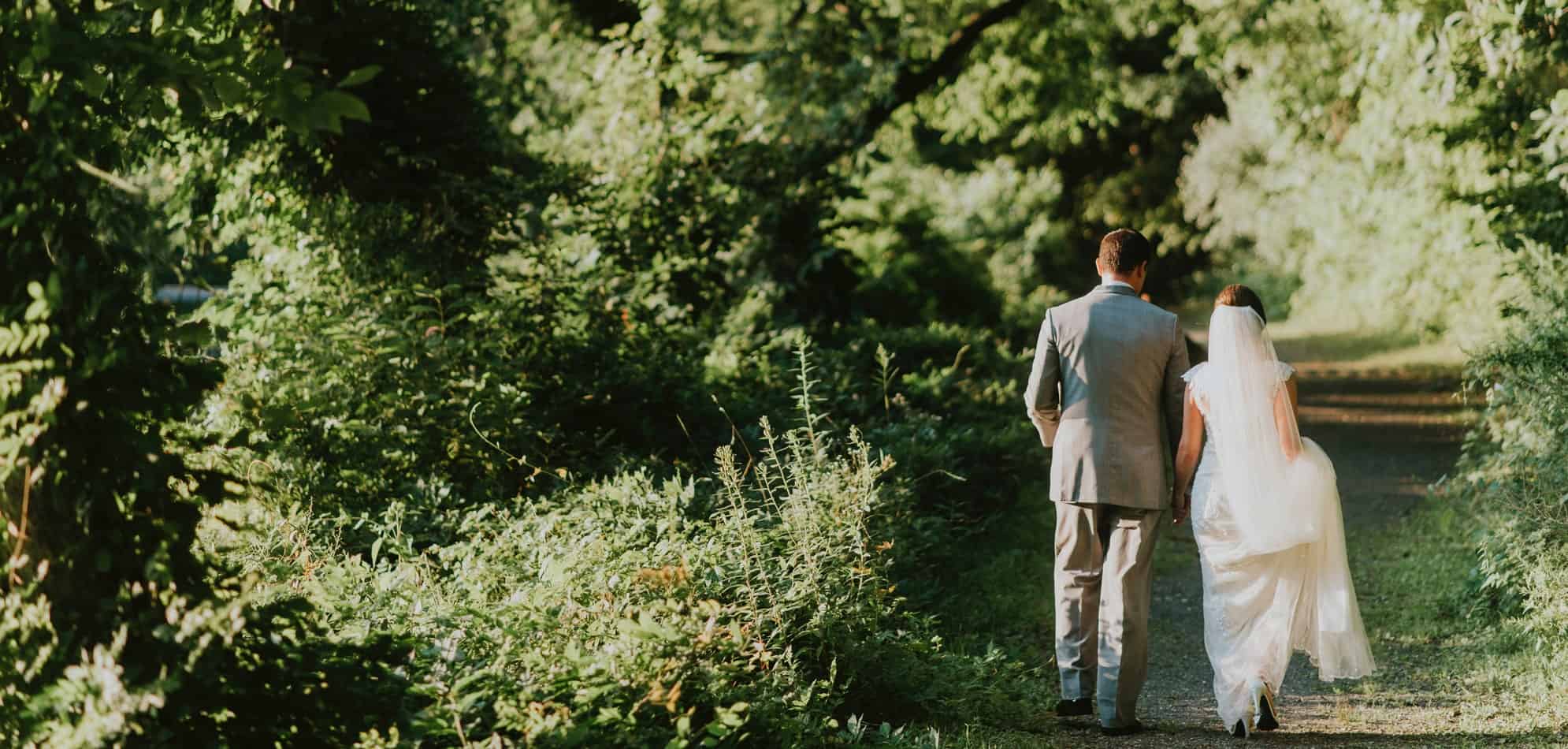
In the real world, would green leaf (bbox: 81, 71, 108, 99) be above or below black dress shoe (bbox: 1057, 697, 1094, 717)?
above

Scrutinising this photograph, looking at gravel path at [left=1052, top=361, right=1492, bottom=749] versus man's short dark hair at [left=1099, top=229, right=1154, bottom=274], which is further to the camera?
man's short dark hair at [left=1099, top=229, right=1154, bottom=274]

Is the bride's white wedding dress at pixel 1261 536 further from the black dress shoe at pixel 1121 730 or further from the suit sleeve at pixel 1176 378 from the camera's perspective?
the black dress shoe at pixel 1121 730

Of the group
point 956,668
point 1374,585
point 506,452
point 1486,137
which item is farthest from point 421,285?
point 1486,137

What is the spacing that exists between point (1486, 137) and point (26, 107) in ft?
34.2

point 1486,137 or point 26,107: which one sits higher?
point 1486,137

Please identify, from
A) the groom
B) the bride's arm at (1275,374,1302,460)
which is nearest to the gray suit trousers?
the groom

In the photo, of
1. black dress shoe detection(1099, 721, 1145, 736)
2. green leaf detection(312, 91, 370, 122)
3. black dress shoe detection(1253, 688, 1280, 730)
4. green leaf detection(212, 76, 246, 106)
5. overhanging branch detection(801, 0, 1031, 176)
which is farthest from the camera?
overhanging branch detection(801, 0, 1031, 176)

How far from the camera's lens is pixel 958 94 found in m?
19.5

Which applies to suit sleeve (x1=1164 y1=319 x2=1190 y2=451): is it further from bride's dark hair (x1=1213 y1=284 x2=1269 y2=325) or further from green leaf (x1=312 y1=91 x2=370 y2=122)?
green leaf (x1=312 y1=91 x2=370 y2=122)

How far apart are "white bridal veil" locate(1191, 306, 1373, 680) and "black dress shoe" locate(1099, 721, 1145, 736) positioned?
0.72 metres

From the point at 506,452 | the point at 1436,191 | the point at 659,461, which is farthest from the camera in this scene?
the point at 1436,191

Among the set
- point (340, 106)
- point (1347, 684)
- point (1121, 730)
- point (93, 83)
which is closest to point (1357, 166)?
point (1347, 684)

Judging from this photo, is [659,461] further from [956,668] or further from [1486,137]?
[1486,137]

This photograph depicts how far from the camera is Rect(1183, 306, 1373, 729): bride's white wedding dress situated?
5746 millimetres
